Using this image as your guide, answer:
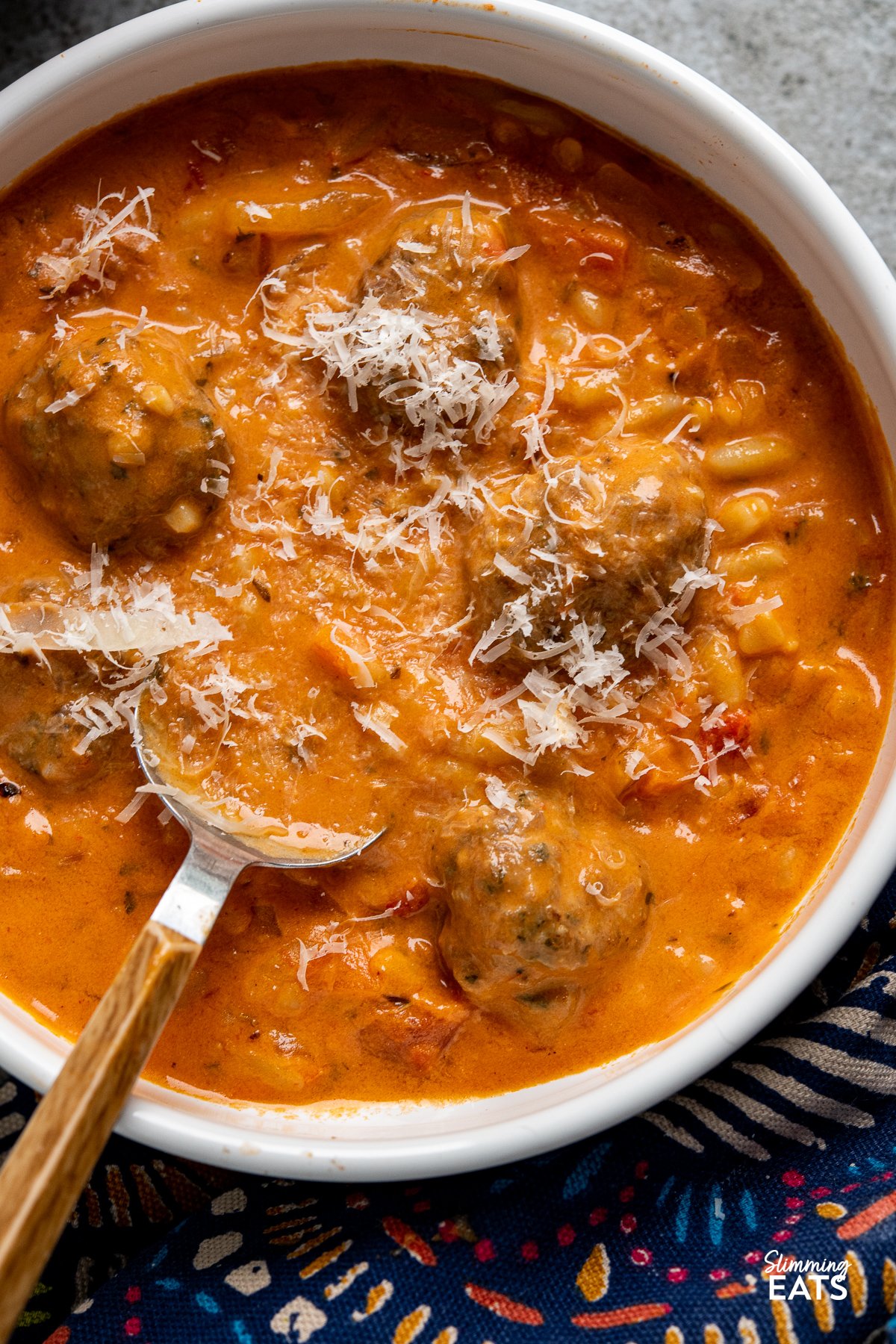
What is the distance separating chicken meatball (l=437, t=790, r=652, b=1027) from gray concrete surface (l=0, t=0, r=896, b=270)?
2.14 meters

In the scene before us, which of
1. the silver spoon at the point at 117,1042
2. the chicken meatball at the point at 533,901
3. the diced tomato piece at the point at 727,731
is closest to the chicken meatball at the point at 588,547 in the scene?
the diced tomato piece at the point at 727,731

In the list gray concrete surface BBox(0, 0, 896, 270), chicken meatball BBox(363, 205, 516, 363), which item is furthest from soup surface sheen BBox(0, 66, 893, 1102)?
gray concrete surface BBox(0, 0, 896, 270)

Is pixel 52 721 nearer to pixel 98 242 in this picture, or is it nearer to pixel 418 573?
pixel 418 573

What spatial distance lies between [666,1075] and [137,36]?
2834mm

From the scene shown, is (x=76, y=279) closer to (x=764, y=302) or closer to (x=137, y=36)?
(x=137, y=36)

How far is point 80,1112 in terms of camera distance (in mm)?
2480

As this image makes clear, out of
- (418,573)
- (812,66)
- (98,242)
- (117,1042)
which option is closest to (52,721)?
(117,1042)

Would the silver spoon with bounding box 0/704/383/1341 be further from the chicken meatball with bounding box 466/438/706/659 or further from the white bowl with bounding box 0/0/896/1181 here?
the chicken meatball with bounding box 466/438/706/659

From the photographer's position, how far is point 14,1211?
2.34 meters

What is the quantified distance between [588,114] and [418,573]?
51.5 inches

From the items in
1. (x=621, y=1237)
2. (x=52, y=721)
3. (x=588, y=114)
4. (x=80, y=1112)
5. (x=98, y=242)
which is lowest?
(x=621, y=1237)

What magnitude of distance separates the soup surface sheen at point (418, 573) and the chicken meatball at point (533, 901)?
14mm

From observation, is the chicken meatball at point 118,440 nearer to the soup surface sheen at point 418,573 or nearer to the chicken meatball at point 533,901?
the soup surface sheen at point 418,573

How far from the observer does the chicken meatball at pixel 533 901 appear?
284 centimetres
